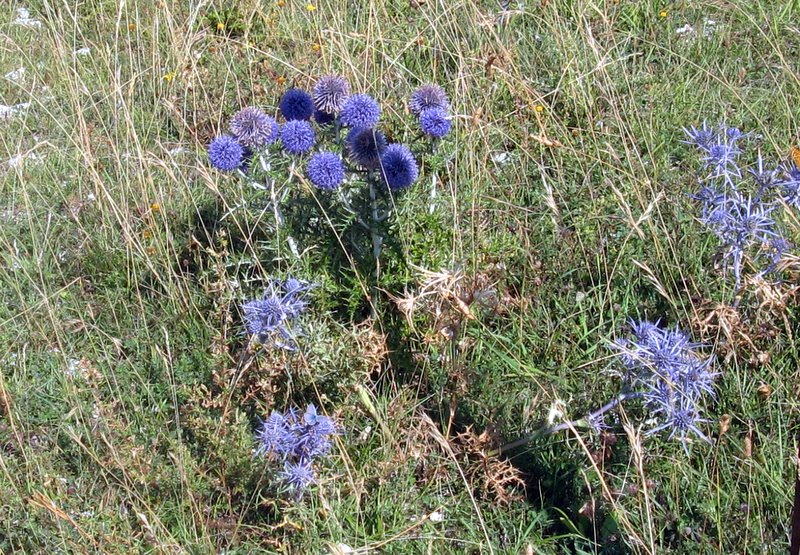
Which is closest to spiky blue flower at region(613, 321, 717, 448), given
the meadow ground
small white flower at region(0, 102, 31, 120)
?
the meadow ground

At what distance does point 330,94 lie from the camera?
2.71m

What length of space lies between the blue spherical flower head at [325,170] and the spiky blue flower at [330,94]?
9.6 inches

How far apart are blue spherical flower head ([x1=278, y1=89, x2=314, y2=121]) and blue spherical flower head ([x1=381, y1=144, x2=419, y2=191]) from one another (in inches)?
14.2

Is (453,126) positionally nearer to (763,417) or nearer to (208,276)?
(208,276)

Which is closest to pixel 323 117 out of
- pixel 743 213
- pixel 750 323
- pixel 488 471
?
pixel 488 471

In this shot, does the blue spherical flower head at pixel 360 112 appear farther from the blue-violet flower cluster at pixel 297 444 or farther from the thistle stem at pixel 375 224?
the blue-violet flower cluster at pixel 297 444

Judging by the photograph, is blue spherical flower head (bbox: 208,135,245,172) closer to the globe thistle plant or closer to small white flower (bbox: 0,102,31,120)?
the globe thistle plant

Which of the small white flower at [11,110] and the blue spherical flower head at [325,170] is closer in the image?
the blue spherical flower head at [325,170]

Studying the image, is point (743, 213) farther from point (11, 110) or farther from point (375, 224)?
point (11, 110)

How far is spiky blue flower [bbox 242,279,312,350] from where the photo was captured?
92.7 inches

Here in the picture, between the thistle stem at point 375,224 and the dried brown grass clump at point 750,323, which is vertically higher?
the thistle stem at point 375,224

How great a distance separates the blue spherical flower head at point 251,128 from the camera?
2.69 meters

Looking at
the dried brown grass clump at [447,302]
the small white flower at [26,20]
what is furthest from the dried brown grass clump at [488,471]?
the small white flower at [26,20]

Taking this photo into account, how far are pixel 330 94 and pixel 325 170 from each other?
32cm
